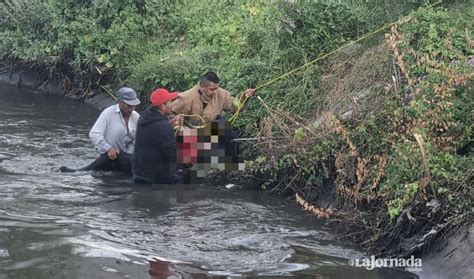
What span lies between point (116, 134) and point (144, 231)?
9.30 ft

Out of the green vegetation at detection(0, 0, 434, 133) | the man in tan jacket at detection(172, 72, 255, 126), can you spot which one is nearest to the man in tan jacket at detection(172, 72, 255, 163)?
the man in tan jacket at detection(172, 72, 255, 126)

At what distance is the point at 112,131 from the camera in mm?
11477

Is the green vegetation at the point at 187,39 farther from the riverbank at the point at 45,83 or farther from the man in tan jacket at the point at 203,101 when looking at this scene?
the man in tan jacket at the point at 203,101

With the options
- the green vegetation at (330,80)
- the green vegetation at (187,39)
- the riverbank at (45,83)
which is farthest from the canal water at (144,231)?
the riverbank at (45,83)

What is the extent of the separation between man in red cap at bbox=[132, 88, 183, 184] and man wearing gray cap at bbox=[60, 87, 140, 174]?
1.98 ft

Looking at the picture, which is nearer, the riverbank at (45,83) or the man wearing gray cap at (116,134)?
the man wearing gray cap at (116,134)

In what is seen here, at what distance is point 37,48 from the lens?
17172 mm

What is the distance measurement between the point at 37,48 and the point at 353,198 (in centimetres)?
1014

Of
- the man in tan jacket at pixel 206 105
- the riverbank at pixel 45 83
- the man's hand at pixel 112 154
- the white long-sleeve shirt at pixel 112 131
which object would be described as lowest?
the man's hand at pixel 112 154

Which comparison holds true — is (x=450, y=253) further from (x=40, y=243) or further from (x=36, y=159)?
(x=36, y=159)

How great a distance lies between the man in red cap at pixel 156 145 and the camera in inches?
410

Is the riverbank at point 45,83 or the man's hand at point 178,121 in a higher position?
the riverbank at point 45,83

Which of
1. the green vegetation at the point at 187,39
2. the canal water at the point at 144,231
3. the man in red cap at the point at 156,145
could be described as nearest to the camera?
the canal water at the point at 144,231

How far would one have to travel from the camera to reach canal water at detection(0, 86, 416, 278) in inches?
306
